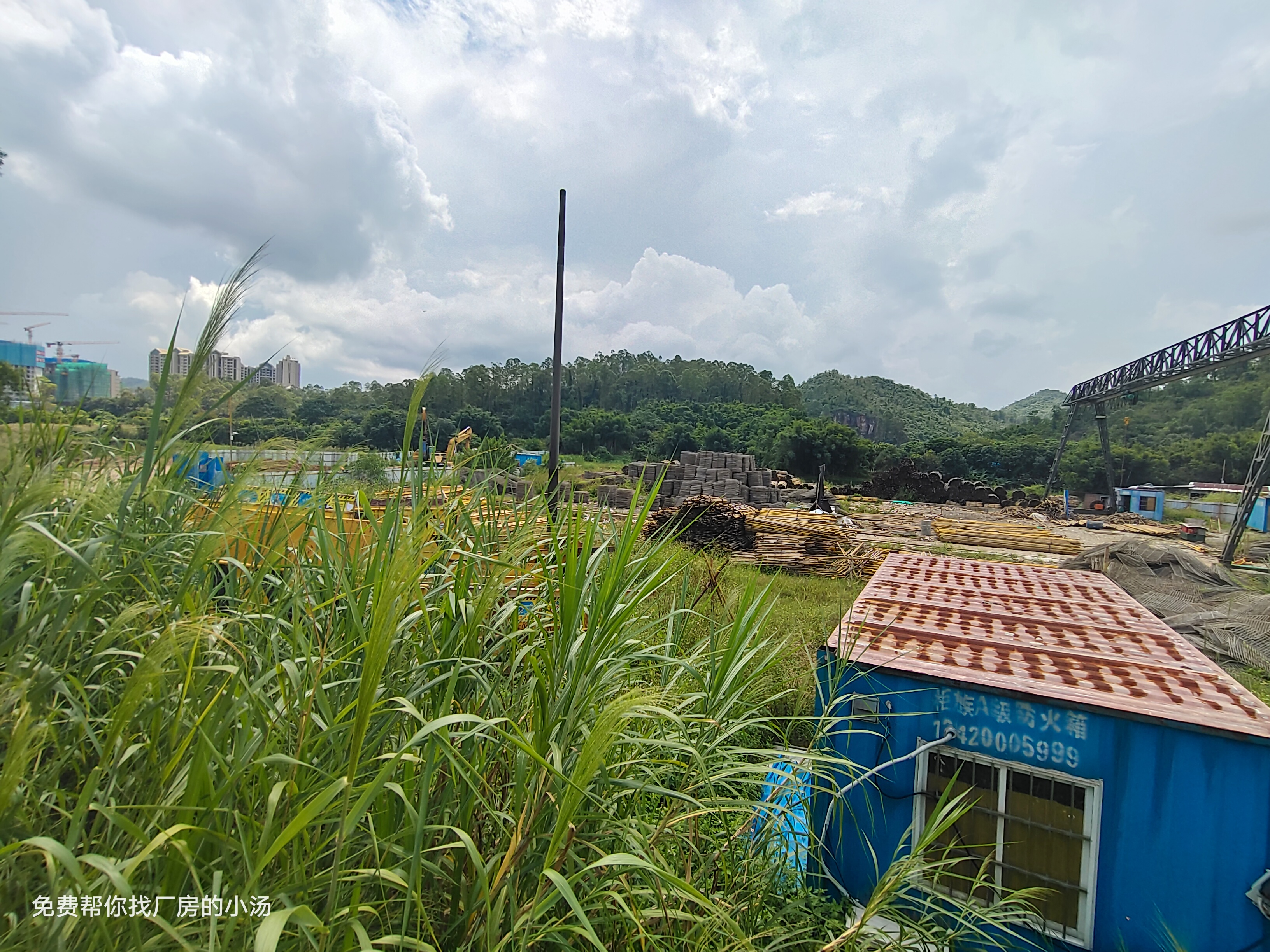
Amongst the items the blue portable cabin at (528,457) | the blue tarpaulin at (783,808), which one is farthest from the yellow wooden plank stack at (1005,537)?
the blue tarpaulin at (783,808)

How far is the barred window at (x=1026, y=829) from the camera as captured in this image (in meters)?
2.93

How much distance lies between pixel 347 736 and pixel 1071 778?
10.7 ft

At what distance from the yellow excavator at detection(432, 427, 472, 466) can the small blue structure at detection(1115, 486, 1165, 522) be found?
3500cm

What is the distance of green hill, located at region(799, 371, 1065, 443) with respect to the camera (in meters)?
79.4

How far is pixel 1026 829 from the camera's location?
3064 millimetres

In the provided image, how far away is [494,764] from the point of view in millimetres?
1750

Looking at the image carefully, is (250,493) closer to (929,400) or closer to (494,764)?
(494,764)

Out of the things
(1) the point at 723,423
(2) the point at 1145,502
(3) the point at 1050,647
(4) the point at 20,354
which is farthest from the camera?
(1) the point at 723,423

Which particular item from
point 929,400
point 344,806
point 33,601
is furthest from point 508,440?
point 929,400

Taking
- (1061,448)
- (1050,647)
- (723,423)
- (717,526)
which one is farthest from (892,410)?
(1050,647)

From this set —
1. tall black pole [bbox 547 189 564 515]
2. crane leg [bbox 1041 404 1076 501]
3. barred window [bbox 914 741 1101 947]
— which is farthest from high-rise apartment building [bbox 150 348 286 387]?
crane leg [bbox 1041 404 1076 501]

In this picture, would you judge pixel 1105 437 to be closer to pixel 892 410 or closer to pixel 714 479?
pixel 714 479

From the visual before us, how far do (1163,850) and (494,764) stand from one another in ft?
10.3

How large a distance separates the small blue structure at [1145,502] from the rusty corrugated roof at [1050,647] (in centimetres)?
3040
